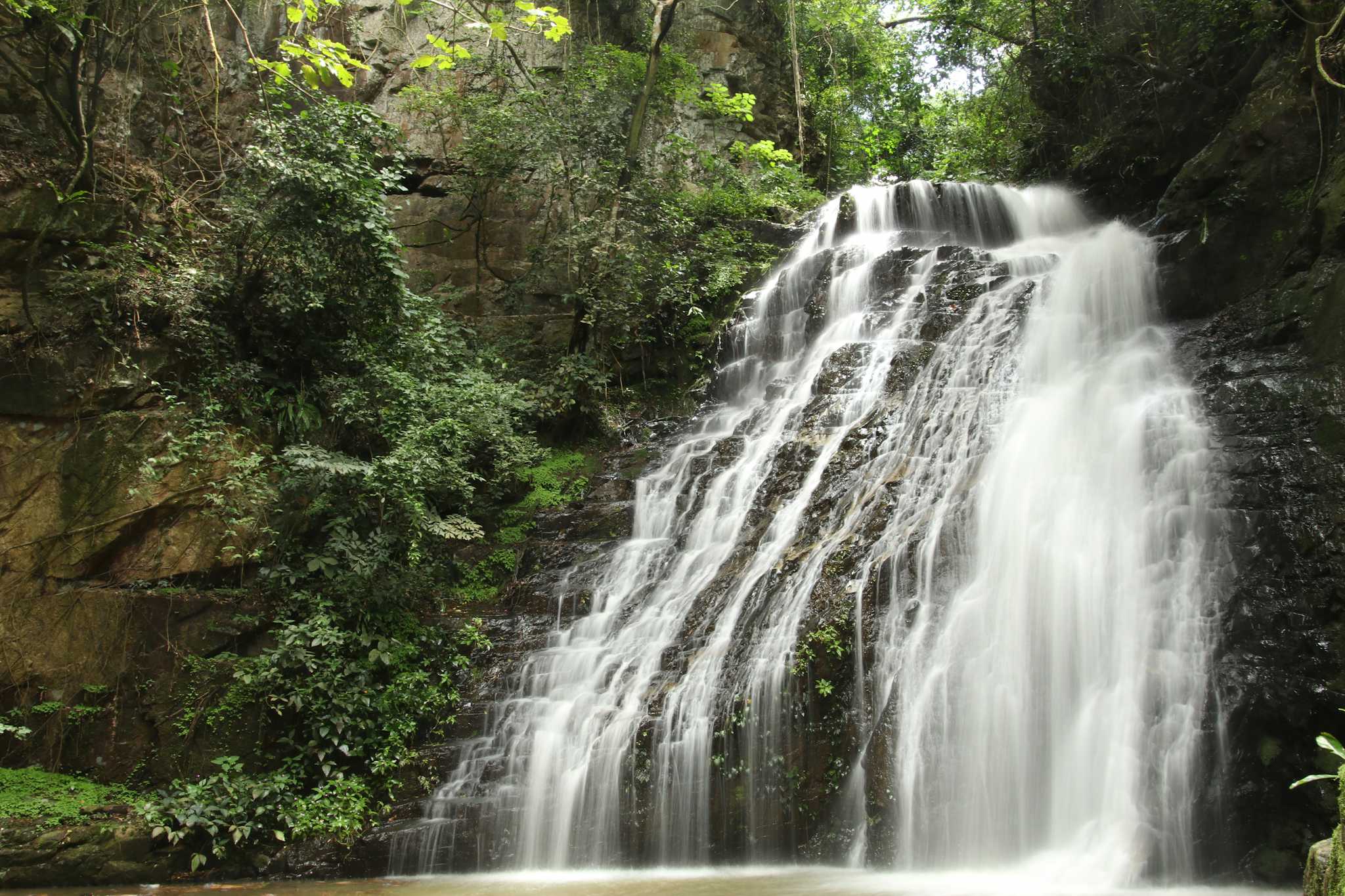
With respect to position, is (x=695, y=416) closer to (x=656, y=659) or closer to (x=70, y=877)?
(x=656, y=659)

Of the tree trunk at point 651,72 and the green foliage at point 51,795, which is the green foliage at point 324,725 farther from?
the tree trunk at point 651,72

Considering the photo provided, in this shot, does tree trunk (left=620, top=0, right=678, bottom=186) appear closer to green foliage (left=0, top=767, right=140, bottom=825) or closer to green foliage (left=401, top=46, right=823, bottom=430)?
green foliage (left=401, top=46, right=823, bottom=430)

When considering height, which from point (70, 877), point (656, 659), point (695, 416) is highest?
point (695, 416)

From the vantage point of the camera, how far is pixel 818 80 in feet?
66.0

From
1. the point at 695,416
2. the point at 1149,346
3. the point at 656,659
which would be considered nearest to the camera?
the point at 656,659

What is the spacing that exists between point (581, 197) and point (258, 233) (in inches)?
208

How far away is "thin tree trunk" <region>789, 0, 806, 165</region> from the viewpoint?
59.3 ft

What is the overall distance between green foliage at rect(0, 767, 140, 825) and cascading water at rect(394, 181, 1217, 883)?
2.69m

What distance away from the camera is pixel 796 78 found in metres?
18.3

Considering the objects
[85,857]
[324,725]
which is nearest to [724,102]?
[324,725]

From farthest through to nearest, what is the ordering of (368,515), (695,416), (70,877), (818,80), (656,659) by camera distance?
(818,80) < (695,416) < (368,515) < (656,659) < (70,877)

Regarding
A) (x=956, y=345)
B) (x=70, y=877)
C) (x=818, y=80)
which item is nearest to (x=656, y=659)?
(x=70, y=877)

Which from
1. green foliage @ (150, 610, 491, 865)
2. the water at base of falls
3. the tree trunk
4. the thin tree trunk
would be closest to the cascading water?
the water at base of falls

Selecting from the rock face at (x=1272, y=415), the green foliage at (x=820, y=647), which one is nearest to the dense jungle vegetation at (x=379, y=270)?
the rock face at (x=1272, y=415)
